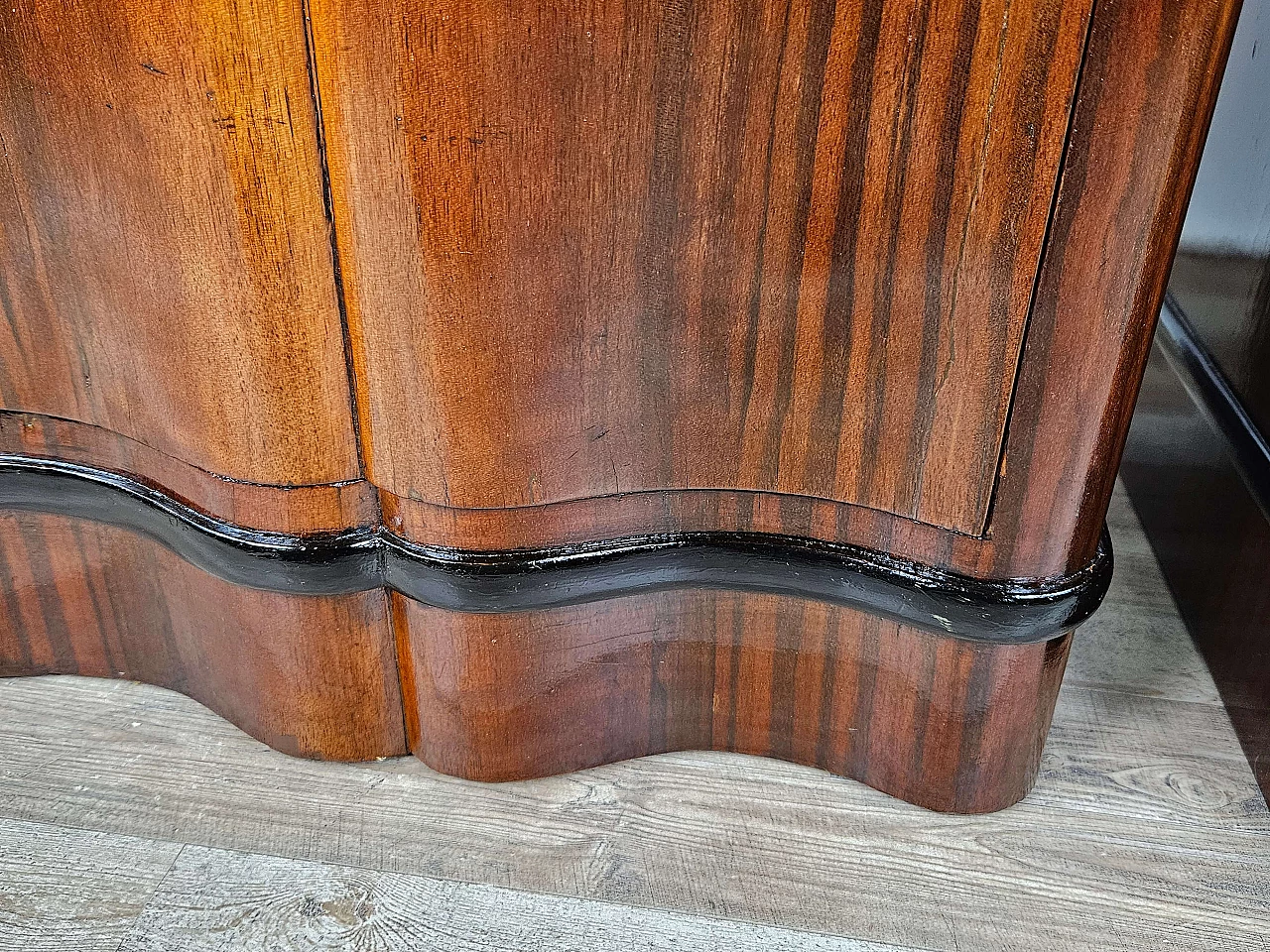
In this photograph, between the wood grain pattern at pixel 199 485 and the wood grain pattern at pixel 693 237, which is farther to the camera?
the wood grain pattern at pixel 199 485

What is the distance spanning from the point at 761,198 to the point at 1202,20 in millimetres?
217

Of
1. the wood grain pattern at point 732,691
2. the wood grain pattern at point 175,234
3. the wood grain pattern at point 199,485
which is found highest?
the wood grain pattern at point 175,234

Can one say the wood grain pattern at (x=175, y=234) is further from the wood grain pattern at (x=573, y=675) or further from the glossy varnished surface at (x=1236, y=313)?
the glossy varnished surface at (x=1236, y=313)

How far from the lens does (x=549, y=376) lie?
632 mm

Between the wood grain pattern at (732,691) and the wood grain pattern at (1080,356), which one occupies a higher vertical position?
the wood grain pattern at (1080,356)

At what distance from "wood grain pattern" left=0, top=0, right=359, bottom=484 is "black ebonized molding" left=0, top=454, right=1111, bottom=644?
0.17ft

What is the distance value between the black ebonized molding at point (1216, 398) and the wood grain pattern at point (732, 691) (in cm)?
30

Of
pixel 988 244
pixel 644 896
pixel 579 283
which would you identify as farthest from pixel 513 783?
pixel 988 244

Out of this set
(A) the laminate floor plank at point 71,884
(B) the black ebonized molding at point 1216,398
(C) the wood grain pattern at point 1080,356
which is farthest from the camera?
(B) the black ebonized molding at point 1216,398

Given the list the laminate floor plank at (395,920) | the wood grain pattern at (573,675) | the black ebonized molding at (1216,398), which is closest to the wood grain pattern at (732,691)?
the wood grain pattern at (573,675)

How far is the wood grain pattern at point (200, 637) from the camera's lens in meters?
0.74

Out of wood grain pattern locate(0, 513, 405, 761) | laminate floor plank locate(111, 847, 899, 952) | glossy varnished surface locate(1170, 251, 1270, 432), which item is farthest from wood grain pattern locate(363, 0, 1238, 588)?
glossy varnished surface locate(1170, 251, 1270, 432)

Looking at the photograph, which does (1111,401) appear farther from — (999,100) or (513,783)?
(513,783)

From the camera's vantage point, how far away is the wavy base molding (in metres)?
0.70
